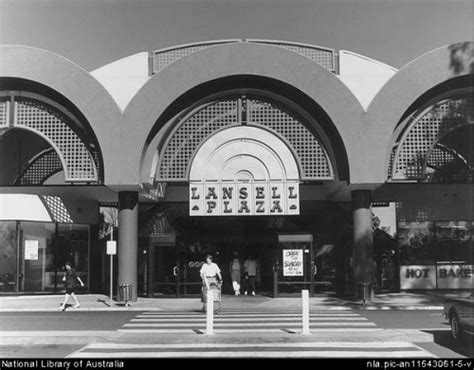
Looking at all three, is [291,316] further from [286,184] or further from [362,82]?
[362,82]

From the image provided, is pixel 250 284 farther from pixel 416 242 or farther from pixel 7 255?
pixel 7 255

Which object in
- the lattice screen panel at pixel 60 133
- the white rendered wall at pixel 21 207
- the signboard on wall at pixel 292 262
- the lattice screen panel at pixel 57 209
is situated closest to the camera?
the lattice screen panel at pixel 60 133

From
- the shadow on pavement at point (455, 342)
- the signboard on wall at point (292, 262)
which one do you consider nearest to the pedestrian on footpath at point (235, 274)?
the signboard on wall at point (292, 262)

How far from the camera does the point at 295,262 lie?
23.8 meters

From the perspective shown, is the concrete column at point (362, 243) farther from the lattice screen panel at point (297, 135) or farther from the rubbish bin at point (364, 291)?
the lattice screen panel at point (297, 135)

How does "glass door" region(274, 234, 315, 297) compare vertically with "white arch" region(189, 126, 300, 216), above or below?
below

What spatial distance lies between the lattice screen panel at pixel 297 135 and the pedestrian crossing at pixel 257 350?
10.5 m

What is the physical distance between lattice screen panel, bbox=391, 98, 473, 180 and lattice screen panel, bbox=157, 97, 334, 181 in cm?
252

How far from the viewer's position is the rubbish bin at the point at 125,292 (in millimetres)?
21439

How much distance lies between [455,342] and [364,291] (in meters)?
8.98

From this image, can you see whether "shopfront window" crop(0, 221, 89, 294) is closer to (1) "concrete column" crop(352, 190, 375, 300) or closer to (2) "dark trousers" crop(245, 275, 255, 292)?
(2) "dark trousers" crop(245, 275, 255, 292)

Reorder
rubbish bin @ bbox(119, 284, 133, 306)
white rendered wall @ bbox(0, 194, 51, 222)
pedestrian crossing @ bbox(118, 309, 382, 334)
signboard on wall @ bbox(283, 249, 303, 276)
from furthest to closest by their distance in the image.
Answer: white rendered wall @ bbox(0, 194, 51, 222)
signboard on wall @ bbox(283, 249, 303, 276)
rubbish bin @ bbox(119, 284, 133, 306)
pedestrian crossing @ bbox(118, 309, 382, 334)

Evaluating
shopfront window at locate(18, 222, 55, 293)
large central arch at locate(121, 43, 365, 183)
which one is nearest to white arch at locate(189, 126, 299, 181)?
large central arch at locate(121, 43, 365, 183)

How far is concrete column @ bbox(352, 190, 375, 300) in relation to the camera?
21531 millimetres
